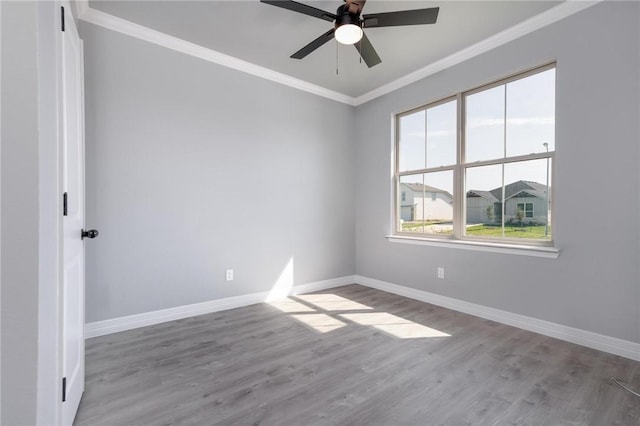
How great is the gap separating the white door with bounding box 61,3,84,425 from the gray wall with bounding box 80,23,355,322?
1.04 metres

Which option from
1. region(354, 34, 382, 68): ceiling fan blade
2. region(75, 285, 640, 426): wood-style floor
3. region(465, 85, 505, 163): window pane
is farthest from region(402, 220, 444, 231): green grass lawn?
region(354, 34, 382, 68): ceiling fan blade

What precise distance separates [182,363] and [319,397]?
1.08 m

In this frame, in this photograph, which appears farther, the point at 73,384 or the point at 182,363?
the point at 182,363

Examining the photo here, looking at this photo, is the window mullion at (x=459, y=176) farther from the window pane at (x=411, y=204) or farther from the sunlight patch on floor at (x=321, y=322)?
the sunlight patch on floor at (x=321, y=322)

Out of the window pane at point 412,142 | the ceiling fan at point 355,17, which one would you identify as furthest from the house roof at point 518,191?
the ceiling fan at point 355,17

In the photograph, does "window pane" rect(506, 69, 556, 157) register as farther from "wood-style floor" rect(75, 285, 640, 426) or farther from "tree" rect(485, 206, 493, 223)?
"wood-style floor" rect(75, 285, 640, 426)

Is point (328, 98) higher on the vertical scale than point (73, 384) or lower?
higher

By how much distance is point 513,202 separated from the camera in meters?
2.97

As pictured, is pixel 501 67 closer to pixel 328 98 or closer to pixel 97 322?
pixel 328 98

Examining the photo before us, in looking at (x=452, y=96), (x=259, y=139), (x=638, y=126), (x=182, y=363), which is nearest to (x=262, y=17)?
(x=259, y=139)

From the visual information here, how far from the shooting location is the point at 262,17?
8.70ft

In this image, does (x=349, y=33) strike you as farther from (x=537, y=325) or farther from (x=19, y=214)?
(x=537, y=325)

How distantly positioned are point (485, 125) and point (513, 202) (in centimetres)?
89

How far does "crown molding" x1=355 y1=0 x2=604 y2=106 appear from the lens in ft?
8.11
